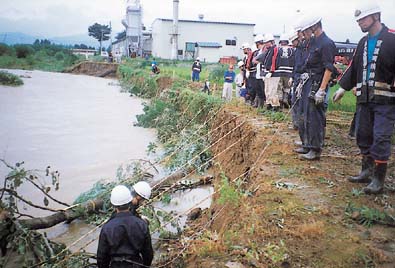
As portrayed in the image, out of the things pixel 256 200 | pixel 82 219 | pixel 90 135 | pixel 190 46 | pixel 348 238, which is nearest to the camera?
pixel 348 238


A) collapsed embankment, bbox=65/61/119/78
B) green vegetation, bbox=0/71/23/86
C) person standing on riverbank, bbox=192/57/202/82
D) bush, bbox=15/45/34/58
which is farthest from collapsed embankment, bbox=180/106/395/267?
bush, bbox=15/45/34/58

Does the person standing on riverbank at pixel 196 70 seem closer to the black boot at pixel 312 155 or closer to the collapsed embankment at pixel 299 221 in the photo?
the collapsed embankment at pixel 299 221

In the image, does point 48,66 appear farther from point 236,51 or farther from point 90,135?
point 90,135

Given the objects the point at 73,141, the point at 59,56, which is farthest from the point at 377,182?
the point at 59,56

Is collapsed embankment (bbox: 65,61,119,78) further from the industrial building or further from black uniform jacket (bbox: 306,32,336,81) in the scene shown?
black uniform jacket (bbox: 306,32,336,81)

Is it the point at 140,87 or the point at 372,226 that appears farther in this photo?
the point at 140,87

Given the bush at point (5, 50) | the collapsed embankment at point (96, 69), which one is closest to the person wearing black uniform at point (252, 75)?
the collapsed embankment at point (96, 69)

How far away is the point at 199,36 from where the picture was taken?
151 ft

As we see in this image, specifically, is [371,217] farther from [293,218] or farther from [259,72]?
[259,72]

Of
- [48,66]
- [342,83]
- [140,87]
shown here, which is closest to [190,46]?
[48,66]

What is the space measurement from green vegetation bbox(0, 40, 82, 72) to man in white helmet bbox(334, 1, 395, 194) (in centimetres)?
4573

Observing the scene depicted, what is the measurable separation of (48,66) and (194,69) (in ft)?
111

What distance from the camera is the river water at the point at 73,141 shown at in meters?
7.31

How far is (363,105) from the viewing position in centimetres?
420
